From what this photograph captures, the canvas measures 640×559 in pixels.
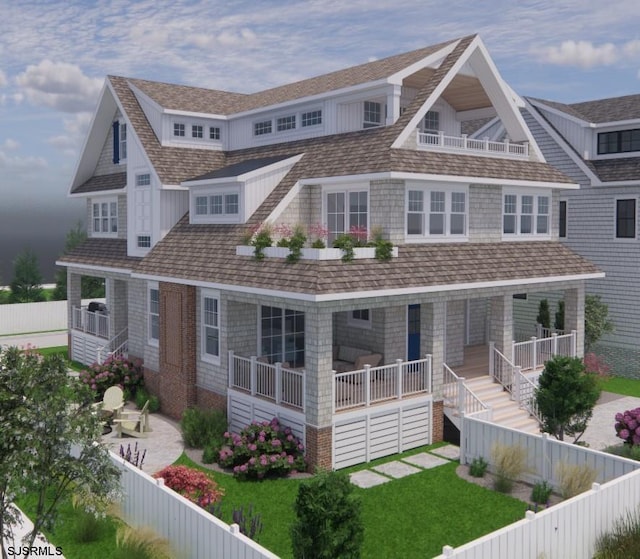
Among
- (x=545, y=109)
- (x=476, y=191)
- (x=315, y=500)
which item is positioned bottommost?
(x=315, y=500)

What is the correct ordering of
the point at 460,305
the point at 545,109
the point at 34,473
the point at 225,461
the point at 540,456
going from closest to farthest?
the point at 34,473 < the point at 540,456 < the point at 225,461 < the point at 460,305 < the point at 545,109

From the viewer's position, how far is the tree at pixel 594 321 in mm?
27609

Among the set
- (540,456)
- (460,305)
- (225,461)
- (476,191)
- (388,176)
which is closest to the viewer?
(540,456)

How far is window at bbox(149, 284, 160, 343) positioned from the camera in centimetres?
2450

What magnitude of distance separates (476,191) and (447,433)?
7.84 metres

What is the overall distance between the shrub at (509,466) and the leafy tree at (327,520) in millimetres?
6435

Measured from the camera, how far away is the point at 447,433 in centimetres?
1994

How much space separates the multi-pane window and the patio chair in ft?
8.05

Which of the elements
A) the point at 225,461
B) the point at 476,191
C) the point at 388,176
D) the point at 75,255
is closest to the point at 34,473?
the point at 225,461

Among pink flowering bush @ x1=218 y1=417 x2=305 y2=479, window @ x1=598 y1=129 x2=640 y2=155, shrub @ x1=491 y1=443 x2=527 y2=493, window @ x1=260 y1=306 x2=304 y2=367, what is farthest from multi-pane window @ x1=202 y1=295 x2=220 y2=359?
window @ x1=598 y1=129 x2=640 y2=155

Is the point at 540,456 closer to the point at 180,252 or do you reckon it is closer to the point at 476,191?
the point at 476,191

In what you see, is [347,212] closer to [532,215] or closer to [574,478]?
[532,215]

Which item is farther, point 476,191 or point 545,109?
point 545,109

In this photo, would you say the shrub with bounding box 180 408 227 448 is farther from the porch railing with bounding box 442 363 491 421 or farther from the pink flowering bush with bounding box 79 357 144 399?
the porch railing with bounding box 442 363 491 421
